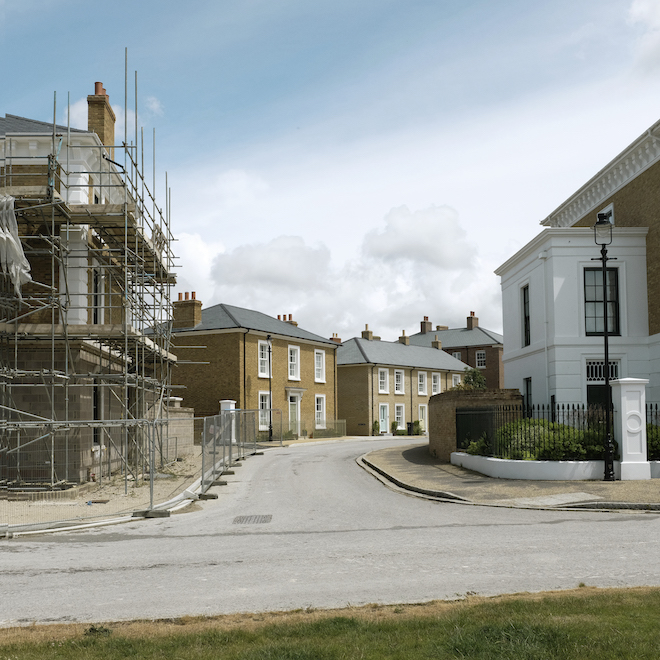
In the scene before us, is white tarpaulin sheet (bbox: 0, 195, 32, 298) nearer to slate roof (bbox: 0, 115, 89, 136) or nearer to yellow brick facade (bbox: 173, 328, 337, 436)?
slate roof (bbox: 0, 115, 89, 136)

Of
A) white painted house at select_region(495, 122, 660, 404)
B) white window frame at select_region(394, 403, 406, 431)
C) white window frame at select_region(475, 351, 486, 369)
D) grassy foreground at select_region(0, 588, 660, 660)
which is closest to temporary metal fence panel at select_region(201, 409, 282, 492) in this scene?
white painted house at select_region(495, 122, 660, 404)

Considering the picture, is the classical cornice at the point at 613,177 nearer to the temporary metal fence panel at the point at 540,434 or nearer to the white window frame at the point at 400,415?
the temporary metal fence panel at the point at 540,434

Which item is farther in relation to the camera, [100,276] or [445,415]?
[445,415]

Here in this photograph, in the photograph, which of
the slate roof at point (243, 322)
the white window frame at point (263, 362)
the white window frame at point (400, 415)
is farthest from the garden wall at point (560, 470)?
the white window frame at point (400, 415)

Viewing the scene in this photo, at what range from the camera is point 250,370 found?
1602 inches

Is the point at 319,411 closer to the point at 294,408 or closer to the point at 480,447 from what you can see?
the point at 294,408

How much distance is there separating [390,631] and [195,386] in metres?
36.0

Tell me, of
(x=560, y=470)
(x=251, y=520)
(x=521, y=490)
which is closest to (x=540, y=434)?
(x=560, y=470)

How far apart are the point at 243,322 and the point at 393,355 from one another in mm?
17914

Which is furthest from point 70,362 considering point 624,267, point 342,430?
point 342,430

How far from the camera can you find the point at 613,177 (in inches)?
1016

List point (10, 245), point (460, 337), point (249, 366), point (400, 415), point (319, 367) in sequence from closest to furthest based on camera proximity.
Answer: point (10, 245) < point (249, 366) < point (319, 367) < point (400, 415) < point (460, 337)

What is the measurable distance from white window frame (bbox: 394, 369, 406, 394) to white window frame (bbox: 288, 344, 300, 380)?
1166 cm

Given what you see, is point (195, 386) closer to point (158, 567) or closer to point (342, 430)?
point (342, 430)
